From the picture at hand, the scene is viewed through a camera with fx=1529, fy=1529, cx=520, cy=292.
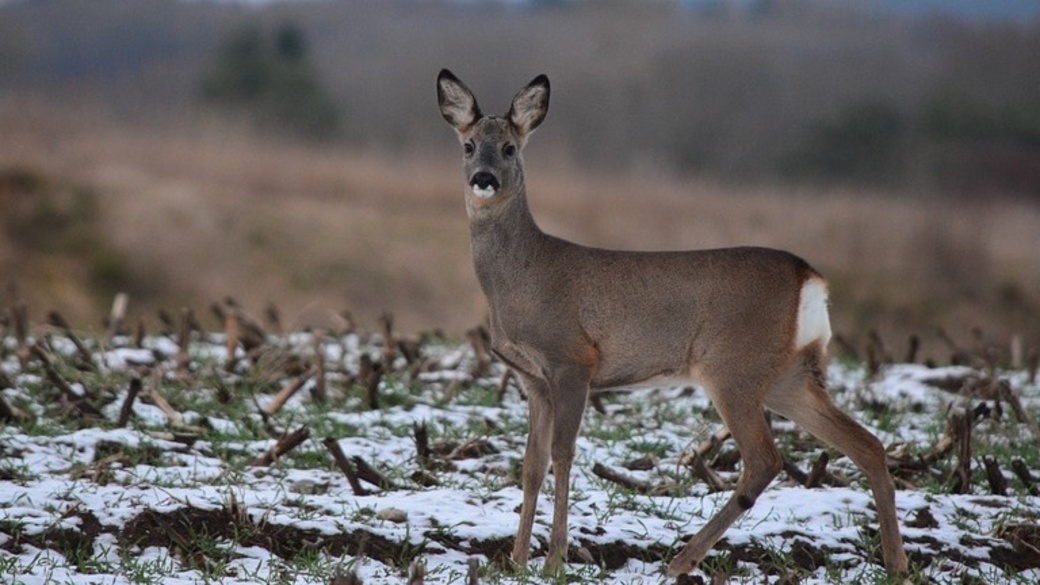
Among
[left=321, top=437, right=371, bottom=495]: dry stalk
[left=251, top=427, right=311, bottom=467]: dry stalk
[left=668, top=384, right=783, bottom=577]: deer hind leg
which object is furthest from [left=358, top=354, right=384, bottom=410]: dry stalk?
[left=668, top=384, right=783, bottom=577]: deer hind leg

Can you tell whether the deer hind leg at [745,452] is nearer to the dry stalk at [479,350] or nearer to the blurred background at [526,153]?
the dry stalk at [479,350]

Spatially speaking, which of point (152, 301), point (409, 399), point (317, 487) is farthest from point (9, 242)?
point (317, 487)

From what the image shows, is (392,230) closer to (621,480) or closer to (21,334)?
(21,334)

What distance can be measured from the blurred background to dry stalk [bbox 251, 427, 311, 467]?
5.33 meters

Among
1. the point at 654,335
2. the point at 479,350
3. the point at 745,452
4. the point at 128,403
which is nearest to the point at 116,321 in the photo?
the point at 479,350

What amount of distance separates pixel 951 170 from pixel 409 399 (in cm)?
2391

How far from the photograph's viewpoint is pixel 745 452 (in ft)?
19.5

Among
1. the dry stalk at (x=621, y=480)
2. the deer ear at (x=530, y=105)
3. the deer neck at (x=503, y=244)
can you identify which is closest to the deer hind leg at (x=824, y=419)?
the dry stalk at (x=621, y=480)

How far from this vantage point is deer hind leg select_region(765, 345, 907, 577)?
19.6 feet

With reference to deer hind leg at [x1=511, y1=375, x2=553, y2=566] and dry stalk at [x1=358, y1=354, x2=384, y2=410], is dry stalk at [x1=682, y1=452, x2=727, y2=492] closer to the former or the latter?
deer hind leg at [x1=511, y1=375, x2=553, y2=566]

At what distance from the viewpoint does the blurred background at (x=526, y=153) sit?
2386 cm

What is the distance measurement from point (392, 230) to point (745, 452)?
20428mm

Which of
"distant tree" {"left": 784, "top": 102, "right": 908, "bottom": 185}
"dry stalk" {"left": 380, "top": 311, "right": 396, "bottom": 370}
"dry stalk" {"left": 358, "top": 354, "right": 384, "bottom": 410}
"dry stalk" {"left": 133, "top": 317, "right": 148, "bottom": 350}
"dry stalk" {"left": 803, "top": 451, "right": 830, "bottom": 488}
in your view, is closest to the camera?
"dry stalk" {"left": 803, "top": 451, "right": 830, "bottom": 488}

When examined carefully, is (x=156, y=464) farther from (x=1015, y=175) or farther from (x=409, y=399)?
(x=1015, y=175)
